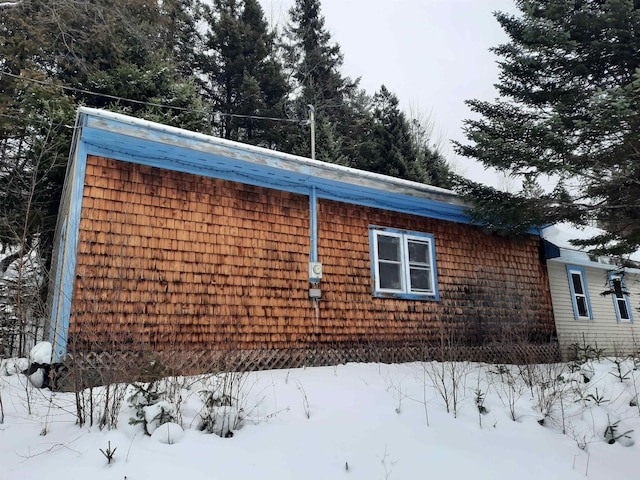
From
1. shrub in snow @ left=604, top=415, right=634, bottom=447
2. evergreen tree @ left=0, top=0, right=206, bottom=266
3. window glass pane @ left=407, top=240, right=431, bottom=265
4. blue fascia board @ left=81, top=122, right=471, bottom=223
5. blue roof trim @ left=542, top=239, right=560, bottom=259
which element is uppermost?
evergreen tree @ left=0, top=0, right=206, bottom=266

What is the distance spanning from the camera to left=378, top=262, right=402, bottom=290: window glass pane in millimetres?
8469

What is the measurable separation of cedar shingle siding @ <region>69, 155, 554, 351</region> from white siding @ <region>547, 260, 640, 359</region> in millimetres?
3220

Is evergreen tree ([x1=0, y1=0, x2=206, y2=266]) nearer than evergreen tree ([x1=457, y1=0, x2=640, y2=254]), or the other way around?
evergreen tree ([x1=457, y1=0, x2=640, y2=254])

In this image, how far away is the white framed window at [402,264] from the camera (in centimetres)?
840

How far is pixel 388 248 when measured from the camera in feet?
28.8

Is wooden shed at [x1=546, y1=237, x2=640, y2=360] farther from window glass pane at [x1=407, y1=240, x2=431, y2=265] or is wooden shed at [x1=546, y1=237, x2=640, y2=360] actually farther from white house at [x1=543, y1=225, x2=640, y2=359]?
window glass pane at [x1=407, y1=240, x2=431, y2=265]

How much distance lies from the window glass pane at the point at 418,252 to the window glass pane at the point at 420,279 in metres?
0.19

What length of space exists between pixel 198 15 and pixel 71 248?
69.3ft

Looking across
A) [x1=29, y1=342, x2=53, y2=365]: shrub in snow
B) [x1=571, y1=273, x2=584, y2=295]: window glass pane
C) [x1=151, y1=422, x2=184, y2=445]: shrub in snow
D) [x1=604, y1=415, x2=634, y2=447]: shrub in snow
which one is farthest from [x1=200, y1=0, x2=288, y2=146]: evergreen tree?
[x1=604, y1=415, x2=634, y2=447]: shrub in snow

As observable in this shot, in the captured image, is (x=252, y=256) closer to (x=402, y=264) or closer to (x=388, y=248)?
(x=388, y=248)

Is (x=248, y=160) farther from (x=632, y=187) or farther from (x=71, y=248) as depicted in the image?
(x=632, y=187)

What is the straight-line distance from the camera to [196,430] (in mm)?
3865

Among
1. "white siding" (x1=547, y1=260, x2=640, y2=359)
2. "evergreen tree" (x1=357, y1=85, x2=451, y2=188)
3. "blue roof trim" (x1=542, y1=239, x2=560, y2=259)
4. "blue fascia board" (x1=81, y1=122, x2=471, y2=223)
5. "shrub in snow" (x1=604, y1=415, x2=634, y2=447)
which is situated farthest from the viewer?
"evergreen tree" (x1=357, y1=85, x2=451, y2=188)

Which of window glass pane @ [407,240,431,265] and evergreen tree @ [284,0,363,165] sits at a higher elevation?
evergreen tree @ [284,0,363,165]
